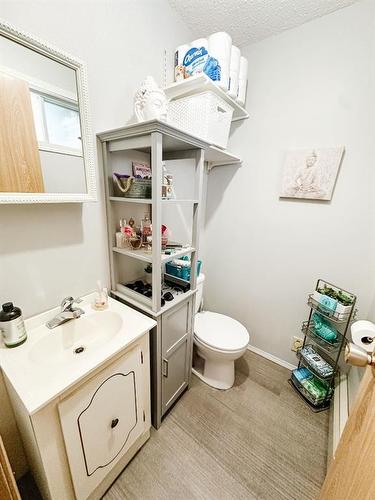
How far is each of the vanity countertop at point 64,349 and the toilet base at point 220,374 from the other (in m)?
0.84

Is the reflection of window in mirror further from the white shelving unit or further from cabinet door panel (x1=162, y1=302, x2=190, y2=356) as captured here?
cabinet door panel (x1=162, y1=302, x2=190, y2=356)

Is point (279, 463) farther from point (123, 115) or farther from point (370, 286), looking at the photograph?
point (123, 115)

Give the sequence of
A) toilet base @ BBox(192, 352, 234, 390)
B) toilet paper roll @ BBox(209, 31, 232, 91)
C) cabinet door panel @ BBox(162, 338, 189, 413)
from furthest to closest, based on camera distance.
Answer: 1. toilet base @ BBox(192, 352, 234, 390)
2. cabinet door panel @ BBox(162, 338, 189, 413)
3. toilet paper roll @ BBox(209, 31, 232, 91)

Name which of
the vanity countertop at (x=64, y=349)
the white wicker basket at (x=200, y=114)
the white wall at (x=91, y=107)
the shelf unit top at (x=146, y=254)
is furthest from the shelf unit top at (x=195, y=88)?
the vanity countertop at (x=64, y=349)

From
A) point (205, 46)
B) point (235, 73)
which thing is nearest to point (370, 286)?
point (235, 73)

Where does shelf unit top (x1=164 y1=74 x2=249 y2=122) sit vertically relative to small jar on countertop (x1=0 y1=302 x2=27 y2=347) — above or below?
above

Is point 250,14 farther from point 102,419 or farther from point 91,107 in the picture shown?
point 102,419

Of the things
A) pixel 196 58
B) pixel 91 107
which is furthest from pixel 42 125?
pixel 196 58

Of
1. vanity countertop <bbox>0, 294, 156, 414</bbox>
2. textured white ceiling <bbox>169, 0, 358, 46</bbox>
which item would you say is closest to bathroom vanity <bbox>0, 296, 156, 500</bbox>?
vanity countertop <bbox>0, 294, 156, 414</bbox>

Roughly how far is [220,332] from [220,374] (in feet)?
1.05

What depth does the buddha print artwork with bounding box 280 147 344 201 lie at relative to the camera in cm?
134

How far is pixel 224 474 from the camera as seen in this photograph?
3.53 ft

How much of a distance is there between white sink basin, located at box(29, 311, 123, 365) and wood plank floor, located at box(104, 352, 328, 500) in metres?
0.71

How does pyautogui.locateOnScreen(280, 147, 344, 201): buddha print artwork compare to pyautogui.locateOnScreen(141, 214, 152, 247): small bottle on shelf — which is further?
pyautogui.locateOnScreen(280, 147, 344, 201): buddha print artwork
